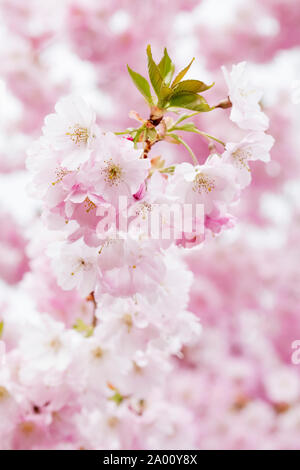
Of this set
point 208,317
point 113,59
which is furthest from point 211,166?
point 208,317

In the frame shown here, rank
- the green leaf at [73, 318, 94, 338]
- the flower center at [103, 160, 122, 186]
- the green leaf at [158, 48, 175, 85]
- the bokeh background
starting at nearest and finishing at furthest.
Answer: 1. the flower center at [103, 160, 122, 186]
2. the green leaf at [158, 48, 175, 85]
3. the green leaf at [73, 318, 94, 338]
4. the bokeh background

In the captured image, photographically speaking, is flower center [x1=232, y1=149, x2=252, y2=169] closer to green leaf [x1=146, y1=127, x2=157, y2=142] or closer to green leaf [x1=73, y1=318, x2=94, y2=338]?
green leaf [x1=146, y1=127, x2=157, y2=142]

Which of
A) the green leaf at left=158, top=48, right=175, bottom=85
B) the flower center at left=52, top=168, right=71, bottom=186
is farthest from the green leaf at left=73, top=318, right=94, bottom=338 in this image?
the green leaf at left=158, top=48, right=175, bottom=85

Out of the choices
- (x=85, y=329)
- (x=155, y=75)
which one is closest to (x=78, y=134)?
(x=155, y=75)

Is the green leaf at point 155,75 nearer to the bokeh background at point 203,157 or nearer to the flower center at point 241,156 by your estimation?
the flower center at point 241,156

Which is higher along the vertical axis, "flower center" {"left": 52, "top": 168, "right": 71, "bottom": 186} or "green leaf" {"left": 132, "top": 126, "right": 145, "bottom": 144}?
"green leaf" {"left": 132, "top": 126, "right": 145, "bottom": 144}

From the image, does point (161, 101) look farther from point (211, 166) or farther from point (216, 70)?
point (216, 70)
